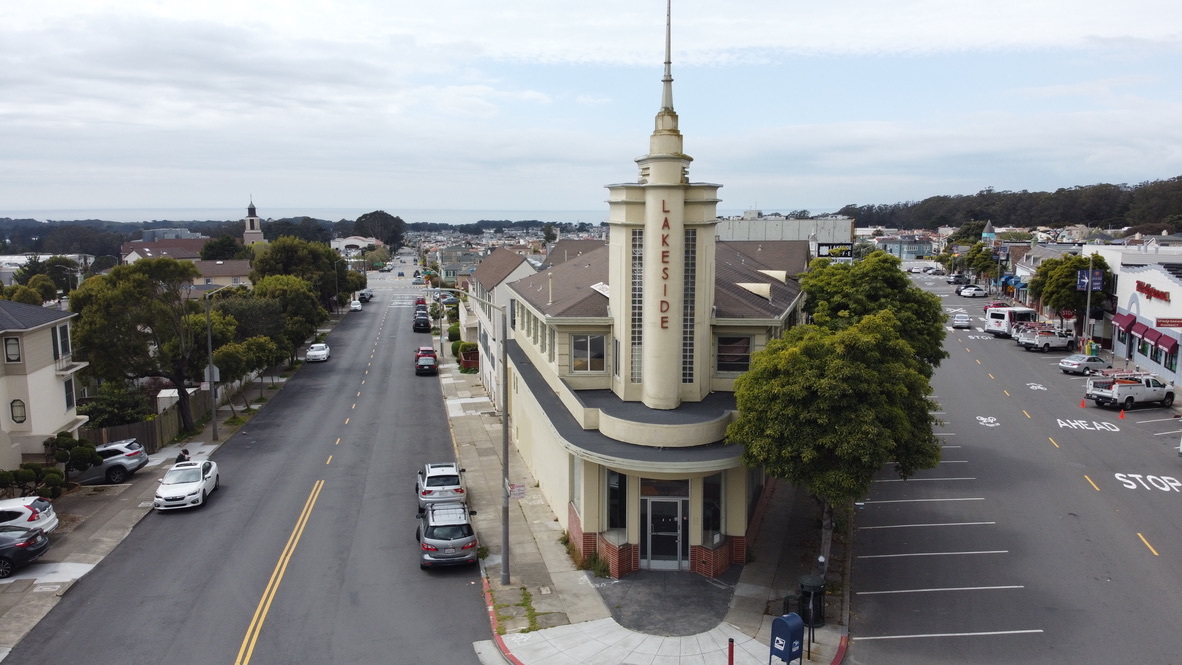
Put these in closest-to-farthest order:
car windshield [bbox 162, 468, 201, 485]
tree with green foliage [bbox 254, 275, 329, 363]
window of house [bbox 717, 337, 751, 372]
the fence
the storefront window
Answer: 1. the storefront window
2. window of house [bbox 717, 337, 751, 372]
3. car windshield [bbox 162, 468, 201, 485]
4. the fence
5. tree with green foliage [bbox 254, 275, 329, 363]

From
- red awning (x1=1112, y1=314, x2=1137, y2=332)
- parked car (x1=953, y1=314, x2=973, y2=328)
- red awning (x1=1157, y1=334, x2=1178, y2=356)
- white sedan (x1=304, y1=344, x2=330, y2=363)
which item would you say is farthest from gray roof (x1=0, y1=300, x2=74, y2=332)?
parked car (x1=953, y1=314, x2=973, y2=328)

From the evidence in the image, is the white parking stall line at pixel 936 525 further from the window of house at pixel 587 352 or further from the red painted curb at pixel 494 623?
the red painted curb at pixel 494 623

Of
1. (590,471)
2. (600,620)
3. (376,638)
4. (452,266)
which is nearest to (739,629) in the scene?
(600,620)

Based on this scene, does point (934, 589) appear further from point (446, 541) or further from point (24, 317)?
point (24, 317)

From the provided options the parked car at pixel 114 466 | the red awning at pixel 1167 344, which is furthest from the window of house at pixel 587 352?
the red awning at pixel 1167 344

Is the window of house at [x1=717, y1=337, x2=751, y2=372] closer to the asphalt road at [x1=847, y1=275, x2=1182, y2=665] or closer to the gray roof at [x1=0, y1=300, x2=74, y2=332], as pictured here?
the asphalt road at [x1=847, y1=275, x2=1182, y2=665]

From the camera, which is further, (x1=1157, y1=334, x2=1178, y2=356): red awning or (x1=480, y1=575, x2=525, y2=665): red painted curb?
(x1=1157, y1=334, x2=1178, y2=356): red awning
